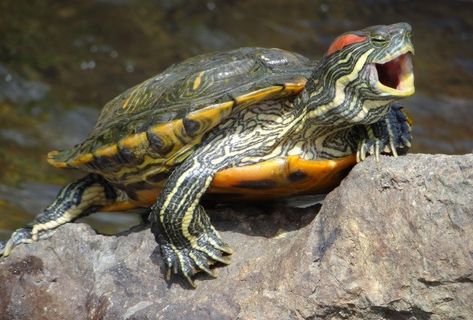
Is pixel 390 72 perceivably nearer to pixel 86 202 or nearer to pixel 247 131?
pixel 247 131

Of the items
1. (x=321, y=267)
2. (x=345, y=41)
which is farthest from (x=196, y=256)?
(x=345, y=41)

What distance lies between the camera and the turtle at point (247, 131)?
13.9 feet

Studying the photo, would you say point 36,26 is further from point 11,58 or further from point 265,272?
point 265,272

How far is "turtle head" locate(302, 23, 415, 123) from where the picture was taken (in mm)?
4051

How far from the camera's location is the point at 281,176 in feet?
15.0

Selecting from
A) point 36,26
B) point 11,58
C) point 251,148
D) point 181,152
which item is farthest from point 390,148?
point 36,26

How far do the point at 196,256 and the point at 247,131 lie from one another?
32.2 inches

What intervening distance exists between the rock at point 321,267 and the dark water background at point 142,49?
3.39 meters

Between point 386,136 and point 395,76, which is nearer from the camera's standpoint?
point 395,76

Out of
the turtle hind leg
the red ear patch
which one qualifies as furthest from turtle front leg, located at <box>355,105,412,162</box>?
the turtle hind leg

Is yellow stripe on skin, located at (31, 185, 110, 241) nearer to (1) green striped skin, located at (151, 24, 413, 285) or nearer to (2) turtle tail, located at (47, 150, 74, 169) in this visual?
(2) turtle tail, located at (47, 150, 74, 169)

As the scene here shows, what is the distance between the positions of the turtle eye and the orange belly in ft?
2.42

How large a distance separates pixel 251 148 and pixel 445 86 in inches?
245

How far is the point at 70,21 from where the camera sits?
12.0 meters
